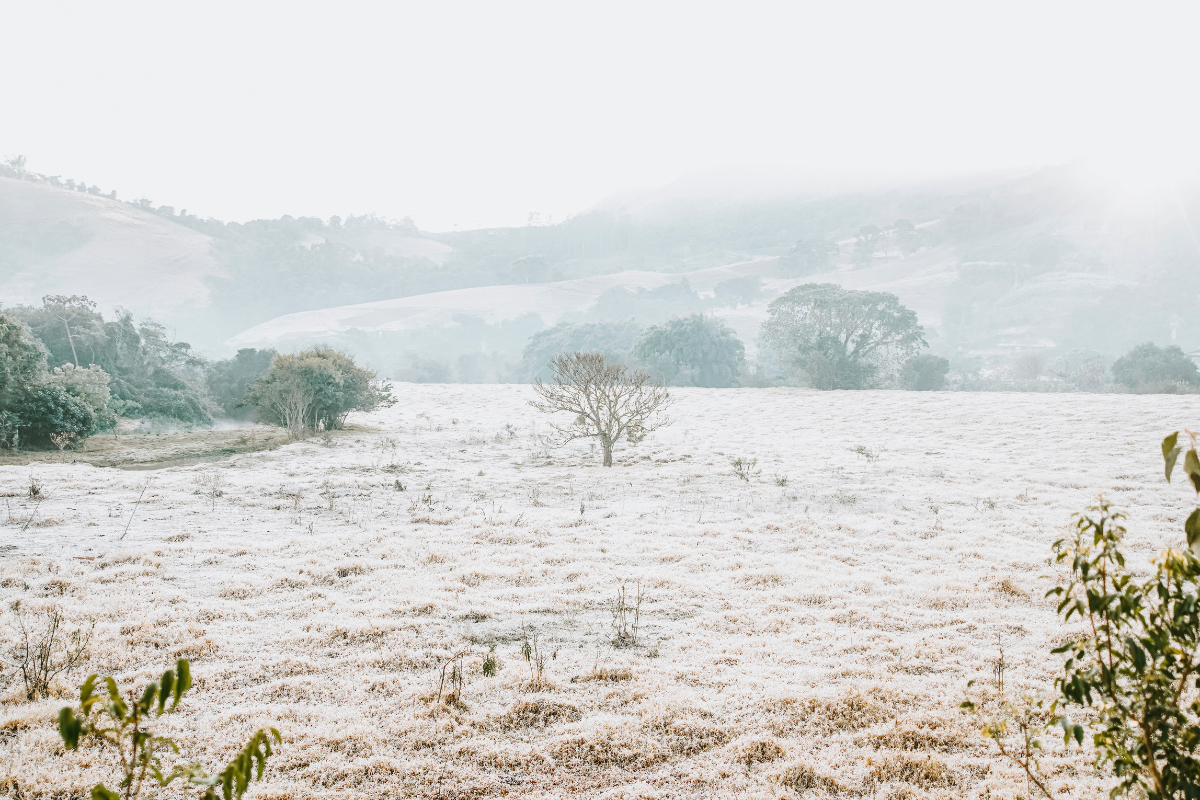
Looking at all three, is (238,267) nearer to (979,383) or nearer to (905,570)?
(979,383)

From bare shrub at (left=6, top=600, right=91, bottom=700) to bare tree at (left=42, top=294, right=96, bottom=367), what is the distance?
90.1ft

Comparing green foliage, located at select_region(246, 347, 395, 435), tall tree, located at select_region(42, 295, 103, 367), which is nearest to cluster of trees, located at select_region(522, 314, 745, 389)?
green foliage, located at select_region(246, 347, 395, 435)

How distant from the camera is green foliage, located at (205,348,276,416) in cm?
3125

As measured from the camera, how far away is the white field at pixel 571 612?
352 centimetres

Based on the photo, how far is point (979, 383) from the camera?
46781 mm

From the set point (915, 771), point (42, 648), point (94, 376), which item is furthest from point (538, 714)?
point (94, 376)

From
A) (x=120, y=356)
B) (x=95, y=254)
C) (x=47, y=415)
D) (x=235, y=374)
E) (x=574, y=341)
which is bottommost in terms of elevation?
(x=47, y=415)

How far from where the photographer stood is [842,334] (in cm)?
4097

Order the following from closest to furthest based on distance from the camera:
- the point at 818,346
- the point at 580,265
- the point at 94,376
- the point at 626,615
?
the point at 626,615
the point at 94,376
the point at 818,346
the point at 580,265

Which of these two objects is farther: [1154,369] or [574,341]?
[574,341]

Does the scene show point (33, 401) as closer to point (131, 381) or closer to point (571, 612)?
point (131, 381)

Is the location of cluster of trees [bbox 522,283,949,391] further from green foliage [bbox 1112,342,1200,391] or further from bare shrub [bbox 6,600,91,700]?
bare shrub [bbox 6,600,91,700]

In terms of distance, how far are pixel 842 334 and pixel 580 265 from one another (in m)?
94.3

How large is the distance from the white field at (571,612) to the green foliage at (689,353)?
101 ft
